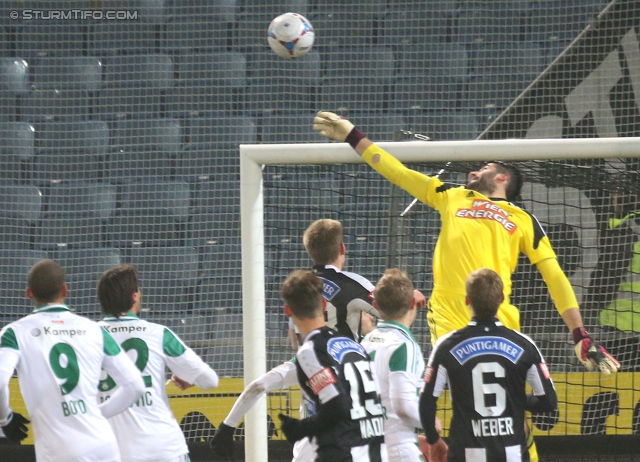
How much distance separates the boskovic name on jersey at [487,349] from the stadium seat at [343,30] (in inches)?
235

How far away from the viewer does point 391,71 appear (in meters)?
9.27

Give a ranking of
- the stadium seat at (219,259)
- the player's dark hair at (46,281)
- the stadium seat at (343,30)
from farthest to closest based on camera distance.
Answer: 1. the stadium seat at (343,30)
2. the stadium seat at (219,259)
3. the player's dark hair at (46,281)

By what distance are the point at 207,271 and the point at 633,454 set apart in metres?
3.75

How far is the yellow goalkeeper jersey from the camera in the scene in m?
4.82

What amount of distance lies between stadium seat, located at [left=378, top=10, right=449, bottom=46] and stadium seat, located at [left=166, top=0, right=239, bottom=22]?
1532 mm

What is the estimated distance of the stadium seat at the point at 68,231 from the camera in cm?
853

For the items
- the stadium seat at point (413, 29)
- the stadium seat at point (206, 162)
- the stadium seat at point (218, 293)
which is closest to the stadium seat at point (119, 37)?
the stadium seat at point (206, 162)

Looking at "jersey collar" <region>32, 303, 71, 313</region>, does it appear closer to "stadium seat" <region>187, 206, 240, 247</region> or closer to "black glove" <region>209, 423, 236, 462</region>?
"black glove" <region>209, 423, 236, 462</region>

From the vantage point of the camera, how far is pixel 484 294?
3.80m

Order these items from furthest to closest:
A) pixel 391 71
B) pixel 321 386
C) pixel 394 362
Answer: pixel 391 71
pixel 394 362
pixel 321 386

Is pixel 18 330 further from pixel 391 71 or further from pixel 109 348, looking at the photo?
pixel 391 71

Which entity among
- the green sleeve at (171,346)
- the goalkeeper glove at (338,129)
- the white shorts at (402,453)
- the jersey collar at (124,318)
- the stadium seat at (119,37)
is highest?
the stadium seat at (119,37)

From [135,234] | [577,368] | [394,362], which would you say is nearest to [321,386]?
[394,362]

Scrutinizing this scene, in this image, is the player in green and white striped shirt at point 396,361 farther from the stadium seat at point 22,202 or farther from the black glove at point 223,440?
the stadium seat at point 22,202
